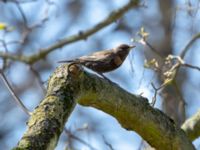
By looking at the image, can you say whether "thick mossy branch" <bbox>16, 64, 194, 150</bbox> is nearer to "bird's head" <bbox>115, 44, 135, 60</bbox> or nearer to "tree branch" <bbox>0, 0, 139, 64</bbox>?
"bird's head" <bbox>115, 44, 135, 60</bbox>

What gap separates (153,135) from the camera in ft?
12.5

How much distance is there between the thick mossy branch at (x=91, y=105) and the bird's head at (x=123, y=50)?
0.82 m

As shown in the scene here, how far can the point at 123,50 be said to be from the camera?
4.66 m

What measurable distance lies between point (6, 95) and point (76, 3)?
251 cm

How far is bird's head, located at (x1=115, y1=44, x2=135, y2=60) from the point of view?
14.9 ft

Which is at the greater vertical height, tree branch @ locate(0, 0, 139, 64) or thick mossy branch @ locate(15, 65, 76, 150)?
thick mossy branch @ locate(15, 65, 76, 150)

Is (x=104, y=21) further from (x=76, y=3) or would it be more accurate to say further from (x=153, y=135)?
(x=76, y=3)

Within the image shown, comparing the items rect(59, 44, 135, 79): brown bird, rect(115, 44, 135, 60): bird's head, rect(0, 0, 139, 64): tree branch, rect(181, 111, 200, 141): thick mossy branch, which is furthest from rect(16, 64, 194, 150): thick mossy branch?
rect(0, 0, 139, 64): tree branch

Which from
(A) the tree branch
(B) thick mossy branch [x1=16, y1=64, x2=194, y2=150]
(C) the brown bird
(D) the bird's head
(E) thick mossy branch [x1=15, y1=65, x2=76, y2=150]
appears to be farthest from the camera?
(A) the tree branch

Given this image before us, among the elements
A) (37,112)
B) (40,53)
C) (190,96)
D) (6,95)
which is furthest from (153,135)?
(6,95)

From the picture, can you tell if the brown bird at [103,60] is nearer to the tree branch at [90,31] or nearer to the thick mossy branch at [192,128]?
the thick mossy branch at [192,128]

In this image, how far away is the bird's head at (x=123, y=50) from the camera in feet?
14.9

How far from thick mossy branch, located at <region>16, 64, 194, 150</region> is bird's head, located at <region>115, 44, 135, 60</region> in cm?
82

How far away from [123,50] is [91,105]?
3.88 feet
